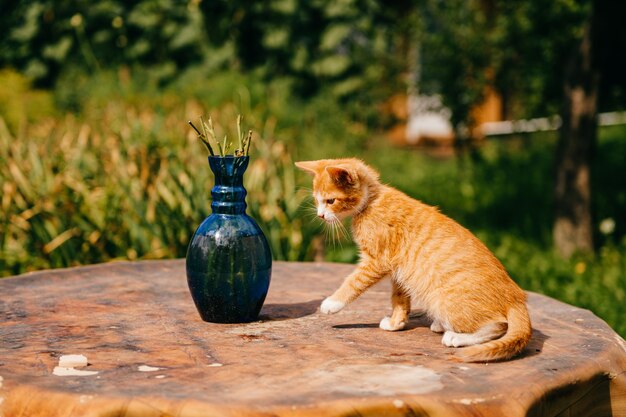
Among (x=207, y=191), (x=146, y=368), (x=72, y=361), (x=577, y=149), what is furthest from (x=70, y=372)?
(x=577, y=149)

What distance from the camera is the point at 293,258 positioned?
15.3 feet

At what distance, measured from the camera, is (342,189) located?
8.45 ft

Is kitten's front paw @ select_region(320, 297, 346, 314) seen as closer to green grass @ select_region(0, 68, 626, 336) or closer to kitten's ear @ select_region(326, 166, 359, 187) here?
kitten's ear @ select_region(326, 166, 359, 187)

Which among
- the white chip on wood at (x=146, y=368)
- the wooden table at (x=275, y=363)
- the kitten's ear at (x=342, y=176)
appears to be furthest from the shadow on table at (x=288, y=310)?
the white chip on wood at (x=146, y=368)

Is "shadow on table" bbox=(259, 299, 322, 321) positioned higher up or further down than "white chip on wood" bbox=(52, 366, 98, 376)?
further down

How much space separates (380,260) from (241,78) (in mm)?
7053

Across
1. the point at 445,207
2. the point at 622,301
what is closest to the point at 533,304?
the point at 622,301

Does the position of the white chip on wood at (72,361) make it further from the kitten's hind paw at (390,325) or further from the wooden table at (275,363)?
the kitten's hind paw at (390,325)

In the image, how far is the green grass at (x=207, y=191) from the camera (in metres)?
4.53

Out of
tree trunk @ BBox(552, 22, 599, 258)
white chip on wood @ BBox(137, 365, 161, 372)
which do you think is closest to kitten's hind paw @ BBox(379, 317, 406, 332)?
white chip on wood @ BBox(137, 365, 161, 372)

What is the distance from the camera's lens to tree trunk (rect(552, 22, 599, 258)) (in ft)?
19.9

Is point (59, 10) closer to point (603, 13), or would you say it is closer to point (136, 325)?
point (603, 13)

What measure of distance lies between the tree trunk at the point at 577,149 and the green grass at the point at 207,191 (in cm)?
23

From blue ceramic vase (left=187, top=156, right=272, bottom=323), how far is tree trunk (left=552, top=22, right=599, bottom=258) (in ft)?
13.2
